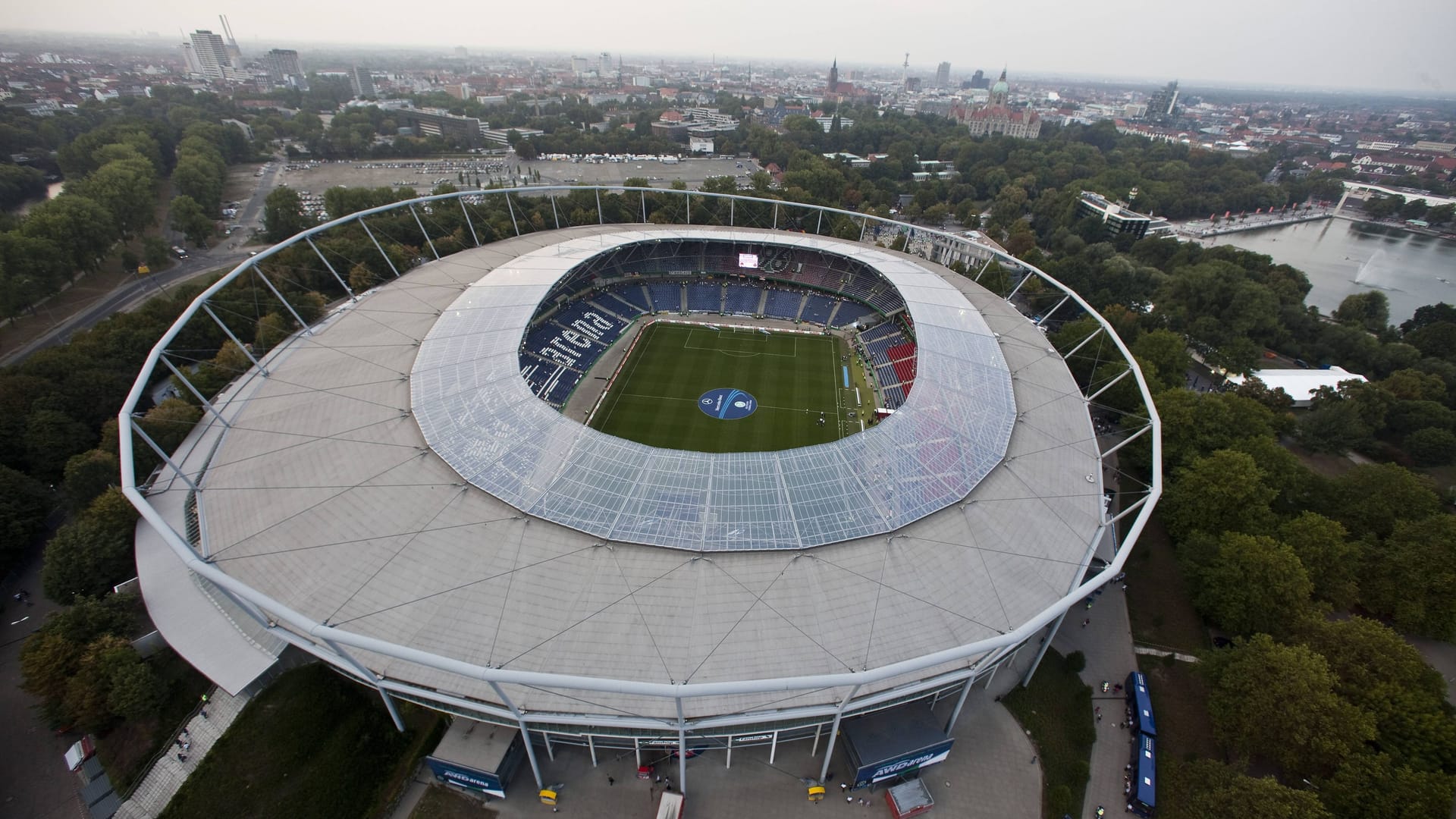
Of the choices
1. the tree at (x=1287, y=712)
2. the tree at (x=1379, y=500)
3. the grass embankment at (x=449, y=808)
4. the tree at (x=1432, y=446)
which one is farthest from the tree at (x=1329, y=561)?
the grass embankment at (x=449, y=808)

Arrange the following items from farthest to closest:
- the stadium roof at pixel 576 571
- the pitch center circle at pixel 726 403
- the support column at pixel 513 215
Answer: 1. the support column at pixel 513 215
2. the pitch center circle at pixel 726 403
3. the stadium roof at pixel 576 571

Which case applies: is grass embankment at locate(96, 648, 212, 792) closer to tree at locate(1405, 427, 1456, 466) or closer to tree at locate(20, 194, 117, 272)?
tree at locate(20, 194, 117, 272)

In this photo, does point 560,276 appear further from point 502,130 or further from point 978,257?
point 502,130

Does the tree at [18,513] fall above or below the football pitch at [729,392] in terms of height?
above

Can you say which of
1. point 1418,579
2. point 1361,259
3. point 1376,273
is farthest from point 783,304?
point 1361,259

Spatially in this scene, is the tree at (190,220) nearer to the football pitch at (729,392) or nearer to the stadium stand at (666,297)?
the stadium stand at (666,297)

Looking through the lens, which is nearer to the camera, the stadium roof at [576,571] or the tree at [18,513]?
the stadium roof at [576,571]

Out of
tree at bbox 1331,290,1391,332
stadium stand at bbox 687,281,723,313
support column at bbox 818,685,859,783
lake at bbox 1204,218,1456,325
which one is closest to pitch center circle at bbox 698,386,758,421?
stadium stand at bbox 687,281,723,313
